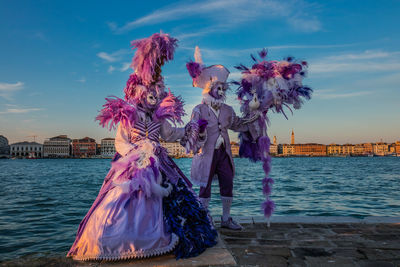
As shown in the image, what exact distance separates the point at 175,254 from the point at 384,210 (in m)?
7.46

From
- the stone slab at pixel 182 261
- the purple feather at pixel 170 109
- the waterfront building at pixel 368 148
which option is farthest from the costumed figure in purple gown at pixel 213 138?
the waterfront building at pixel 368 148

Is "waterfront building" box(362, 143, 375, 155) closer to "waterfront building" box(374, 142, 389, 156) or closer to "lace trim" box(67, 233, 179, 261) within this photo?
"waterfront building" box(374, 142, 389, 156)

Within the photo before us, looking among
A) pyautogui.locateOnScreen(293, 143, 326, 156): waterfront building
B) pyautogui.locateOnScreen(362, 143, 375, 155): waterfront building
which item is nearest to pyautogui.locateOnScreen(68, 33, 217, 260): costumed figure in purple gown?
pyautogui.locateOnScreen(293, 143, 326, 156): waterfront building

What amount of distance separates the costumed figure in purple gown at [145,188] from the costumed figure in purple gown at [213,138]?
51 centimetres

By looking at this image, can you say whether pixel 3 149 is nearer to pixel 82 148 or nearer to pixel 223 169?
pixel 82 148

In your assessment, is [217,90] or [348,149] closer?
[217,90]

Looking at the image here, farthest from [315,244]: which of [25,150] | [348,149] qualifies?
[348,149]

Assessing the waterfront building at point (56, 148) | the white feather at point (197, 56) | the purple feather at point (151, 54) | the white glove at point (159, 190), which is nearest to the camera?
the white glove at point (159, 190)

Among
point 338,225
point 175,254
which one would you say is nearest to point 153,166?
point 175,254

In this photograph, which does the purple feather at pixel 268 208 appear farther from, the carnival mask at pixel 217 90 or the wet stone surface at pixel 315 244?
the carnival mask at pixel 217 90

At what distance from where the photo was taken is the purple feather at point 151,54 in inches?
148

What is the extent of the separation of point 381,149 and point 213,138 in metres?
161

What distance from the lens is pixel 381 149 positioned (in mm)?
147375

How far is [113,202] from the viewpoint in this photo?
3.23 meters
